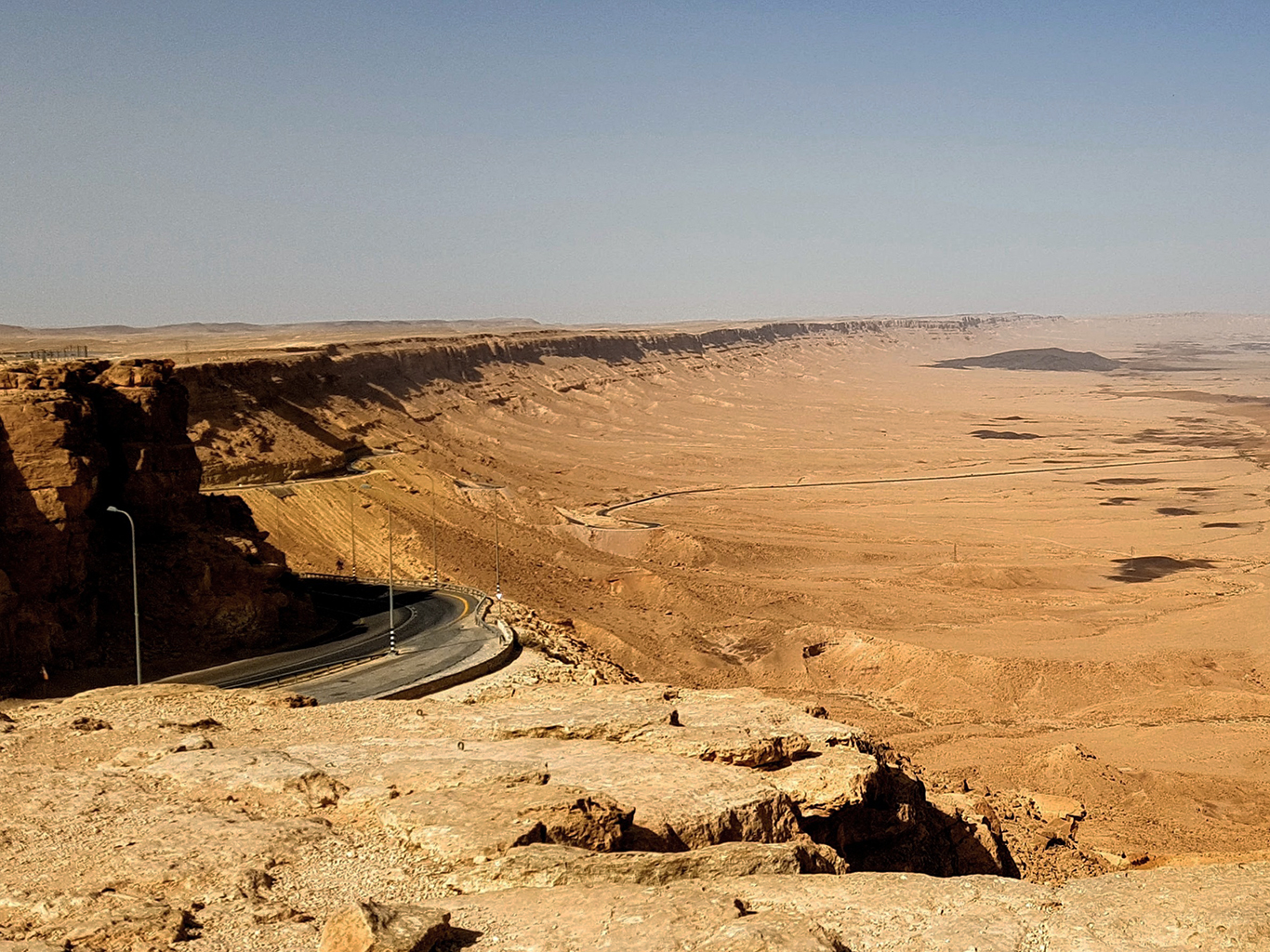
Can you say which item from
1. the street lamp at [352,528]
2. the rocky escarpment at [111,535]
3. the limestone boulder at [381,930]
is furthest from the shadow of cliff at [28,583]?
the street lamp at [352,528]

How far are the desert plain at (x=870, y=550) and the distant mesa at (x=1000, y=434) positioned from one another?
235cm

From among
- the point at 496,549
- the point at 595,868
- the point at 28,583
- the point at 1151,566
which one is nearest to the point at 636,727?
the point at 595,868

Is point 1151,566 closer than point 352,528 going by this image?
No

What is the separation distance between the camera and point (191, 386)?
2383 inches

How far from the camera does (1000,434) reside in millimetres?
109312

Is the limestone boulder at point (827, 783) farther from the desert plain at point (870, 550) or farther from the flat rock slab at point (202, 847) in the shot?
the flat rock slab at point (202, 847)

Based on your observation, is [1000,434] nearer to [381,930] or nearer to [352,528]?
[352,528]

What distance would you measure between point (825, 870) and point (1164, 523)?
190 feet

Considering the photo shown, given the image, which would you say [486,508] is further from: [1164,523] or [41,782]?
[41,782]

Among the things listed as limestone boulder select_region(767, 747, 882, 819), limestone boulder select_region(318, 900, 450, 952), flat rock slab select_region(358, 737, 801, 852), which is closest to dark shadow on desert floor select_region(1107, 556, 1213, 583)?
limestone boulder select_region(767, 747, 882, 819)

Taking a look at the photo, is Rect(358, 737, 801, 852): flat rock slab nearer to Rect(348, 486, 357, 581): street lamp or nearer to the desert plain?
the desert plain

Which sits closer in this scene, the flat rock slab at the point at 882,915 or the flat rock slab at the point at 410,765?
the flat rock slab at the point at 882,915

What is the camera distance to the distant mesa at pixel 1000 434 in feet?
352

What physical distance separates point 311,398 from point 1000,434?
64349mm
